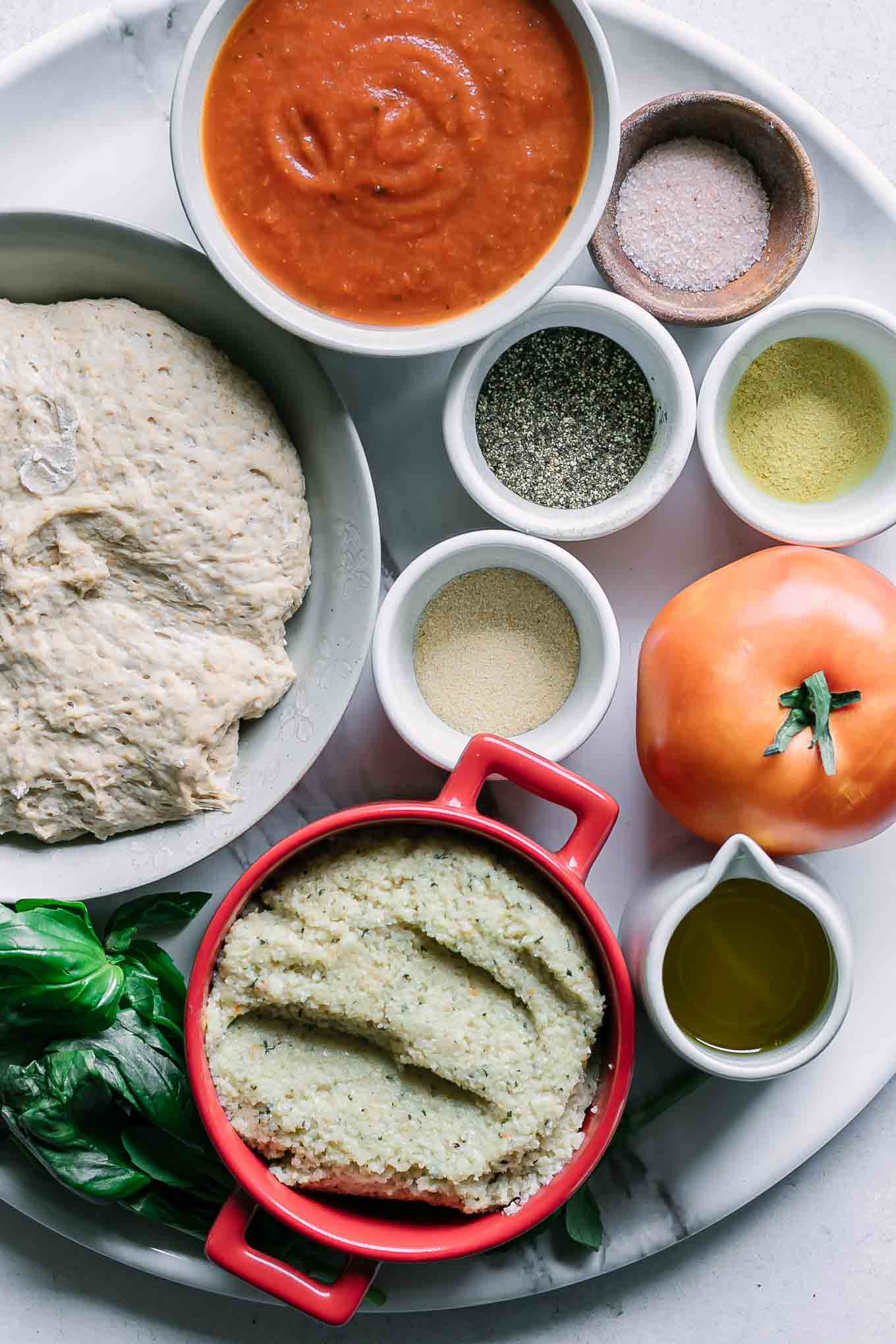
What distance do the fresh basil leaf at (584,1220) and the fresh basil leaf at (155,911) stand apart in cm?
76

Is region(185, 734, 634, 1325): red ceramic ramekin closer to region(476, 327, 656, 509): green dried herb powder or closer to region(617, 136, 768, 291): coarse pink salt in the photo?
region(476, 327, 656, 509): green dried herb powder

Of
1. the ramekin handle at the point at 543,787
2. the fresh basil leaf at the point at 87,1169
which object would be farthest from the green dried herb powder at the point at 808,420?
the fresh basil leaf at the point at 87,1169

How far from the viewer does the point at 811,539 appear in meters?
1.86

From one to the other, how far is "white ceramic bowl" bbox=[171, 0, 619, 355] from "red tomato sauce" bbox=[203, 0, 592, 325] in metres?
0.01

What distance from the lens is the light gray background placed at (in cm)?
201

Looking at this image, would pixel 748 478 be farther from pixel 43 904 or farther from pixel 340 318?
pixel 43 904

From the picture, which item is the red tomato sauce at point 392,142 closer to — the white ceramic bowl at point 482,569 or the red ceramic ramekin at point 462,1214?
the white ceramic bowl at point 482,569

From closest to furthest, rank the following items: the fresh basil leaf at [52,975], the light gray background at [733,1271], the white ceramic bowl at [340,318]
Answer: the white ceramic bowl at [340,318]
the fresh basil leaf at [52,975]
the light gray background at [733,1271]

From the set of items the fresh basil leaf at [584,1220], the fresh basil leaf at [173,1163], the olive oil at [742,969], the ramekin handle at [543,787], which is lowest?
the fresh basil leaf at [173,1163]

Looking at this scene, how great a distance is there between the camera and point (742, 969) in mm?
1789

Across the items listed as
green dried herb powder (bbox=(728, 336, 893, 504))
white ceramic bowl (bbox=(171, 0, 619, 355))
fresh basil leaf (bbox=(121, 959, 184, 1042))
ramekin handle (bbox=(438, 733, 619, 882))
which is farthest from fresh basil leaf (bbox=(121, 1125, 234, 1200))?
green dried herb powder (bbox=(728, 336, 893, 504))

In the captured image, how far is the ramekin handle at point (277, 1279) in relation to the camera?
164cm

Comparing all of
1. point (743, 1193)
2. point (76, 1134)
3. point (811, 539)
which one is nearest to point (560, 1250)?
point (743, 1193)

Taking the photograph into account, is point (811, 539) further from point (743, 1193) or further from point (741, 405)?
point (743, 1193)
